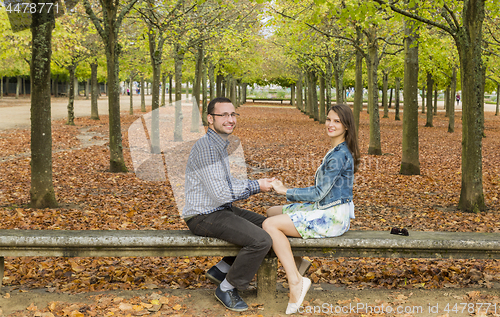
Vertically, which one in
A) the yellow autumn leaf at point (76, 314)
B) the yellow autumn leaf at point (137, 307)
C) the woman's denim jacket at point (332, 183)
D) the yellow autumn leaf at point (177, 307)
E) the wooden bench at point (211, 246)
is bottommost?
the yellow autumn leaf at point (177, 307)

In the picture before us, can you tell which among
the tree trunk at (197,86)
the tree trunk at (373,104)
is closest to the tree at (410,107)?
the tree trunk at (373,104)

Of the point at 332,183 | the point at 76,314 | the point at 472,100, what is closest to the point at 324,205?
the point at 332,183

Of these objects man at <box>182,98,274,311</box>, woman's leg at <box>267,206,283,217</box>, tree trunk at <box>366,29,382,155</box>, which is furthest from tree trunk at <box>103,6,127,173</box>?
tree trunk at <box>366,29,382,155</box>

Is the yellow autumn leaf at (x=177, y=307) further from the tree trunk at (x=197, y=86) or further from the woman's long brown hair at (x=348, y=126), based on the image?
the tree trunk at (x=197, y=86)

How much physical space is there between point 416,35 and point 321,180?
28.9ft

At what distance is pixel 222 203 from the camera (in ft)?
12.1

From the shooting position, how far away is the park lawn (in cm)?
455

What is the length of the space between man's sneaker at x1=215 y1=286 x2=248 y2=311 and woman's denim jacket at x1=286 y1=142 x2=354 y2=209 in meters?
0.93

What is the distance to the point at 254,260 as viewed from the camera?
12.1 ft

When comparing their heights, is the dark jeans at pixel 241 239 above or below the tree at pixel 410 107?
below

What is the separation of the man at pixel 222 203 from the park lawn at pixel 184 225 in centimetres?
85

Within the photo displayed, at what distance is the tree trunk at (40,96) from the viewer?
6.68 m

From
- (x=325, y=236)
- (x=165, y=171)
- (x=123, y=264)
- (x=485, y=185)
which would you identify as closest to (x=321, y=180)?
(x=325, y=236)

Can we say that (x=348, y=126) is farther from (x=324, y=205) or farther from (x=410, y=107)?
(x=410, y=107)
